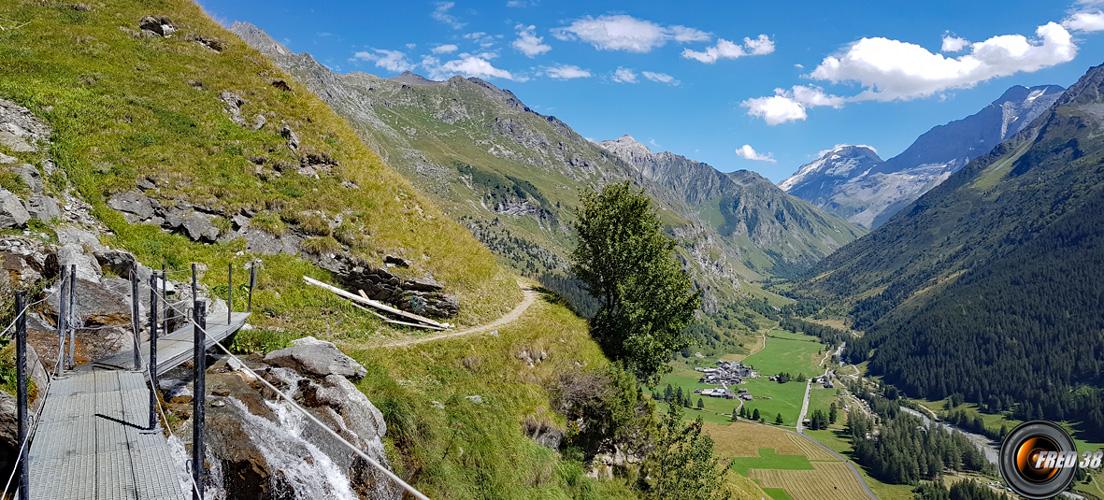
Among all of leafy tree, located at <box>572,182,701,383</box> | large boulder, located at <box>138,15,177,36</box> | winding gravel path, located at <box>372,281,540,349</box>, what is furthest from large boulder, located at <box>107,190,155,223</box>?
leafy tree, located at <box>572,182,701,383</box>

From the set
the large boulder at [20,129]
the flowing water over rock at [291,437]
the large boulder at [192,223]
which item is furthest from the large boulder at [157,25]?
the flowing water over rock at [291,437]

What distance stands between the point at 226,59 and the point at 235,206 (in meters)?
23.4

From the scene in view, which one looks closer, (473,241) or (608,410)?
(608,410)

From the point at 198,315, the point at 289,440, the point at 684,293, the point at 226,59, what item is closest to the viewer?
the point at 198,315

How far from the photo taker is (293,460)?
1379 cm

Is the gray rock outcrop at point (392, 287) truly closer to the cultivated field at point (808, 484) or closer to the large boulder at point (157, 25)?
the large boulder at point (157, 25)

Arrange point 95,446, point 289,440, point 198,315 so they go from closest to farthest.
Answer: point 198,315
point 95,446
point 289,440

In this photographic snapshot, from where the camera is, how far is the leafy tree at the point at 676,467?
32.5 metres

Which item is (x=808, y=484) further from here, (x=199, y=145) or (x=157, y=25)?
(x=157, y=25)

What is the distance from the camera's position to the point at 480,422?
23344 millimetres

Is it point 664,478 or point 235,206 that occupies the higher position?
point 235,206

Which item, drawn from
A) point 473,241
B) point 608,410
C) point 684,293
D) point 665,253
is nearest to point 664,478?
point 608,410

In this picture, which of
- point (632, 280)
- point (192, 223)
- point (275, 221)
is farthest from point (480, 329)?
point (192, 223)

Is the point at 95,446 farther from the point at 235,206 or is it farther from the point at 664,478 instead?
the point at 664,478
